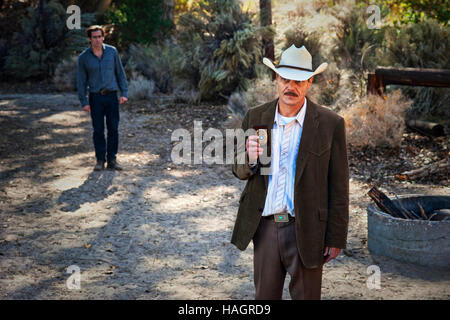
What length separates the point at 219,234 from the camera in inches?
244

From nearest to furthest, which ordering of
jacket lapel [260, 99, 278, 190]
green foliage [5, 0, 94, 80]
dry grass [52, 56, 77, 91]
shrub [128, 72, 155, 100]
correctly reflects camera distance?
1. jacket lapel [260, 99, 278, 190]
2. shrub [128, 72, 155, 100]
3. dry grass [52, 56, 77, 91]
4. green foliage [5, 0, 94, 80]

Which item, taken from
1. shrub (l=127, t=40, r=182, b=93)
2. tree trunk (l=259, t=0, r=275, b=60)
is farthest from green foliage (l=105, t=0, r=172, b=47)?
tree trunk (l=259, t=0, r=275, b=60)

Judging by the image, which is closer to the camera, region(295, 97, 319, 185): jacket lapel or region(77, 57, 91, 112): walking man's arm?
region(295, 97, 319, 185): jacket lapel

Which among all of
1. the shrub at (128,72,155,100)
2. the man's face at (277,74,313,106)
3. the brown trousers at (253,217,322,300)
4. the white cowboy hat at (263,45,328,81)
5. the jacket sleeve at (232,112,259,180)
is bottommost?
the shrub at (128,72,155,100)

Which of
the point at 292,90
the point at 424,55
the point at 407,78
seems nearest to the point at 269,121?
the point at 292,90

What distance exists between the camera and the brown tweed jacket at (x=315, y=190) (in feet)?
10.0

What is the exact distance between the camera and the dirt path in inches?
188

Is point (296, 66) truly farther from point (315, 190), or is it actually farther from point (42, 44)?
point (42, 44)

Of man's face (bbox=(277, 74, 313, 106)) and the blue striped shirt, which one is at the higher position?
man's face (bbox=(277, 74, 313, 106))

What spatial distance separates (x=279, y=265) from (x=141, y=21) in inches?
677

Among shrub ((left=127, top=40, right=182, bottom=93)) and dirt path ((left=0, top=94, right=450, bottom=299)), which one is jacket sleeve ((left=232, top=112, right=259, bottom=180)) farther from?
shrub ((left=127, top=40, right=182, bottom=93))

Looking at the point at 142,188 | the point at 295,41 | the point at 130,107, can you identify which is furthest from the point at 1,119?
the point at 295,41

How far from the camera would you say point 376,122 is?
29.3 feet

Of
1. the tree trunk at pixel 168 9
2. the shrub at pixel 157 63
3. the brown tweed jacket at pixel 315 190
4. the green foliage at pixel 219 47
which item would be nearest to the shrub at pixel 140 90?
the shrub at pixel 157 63
